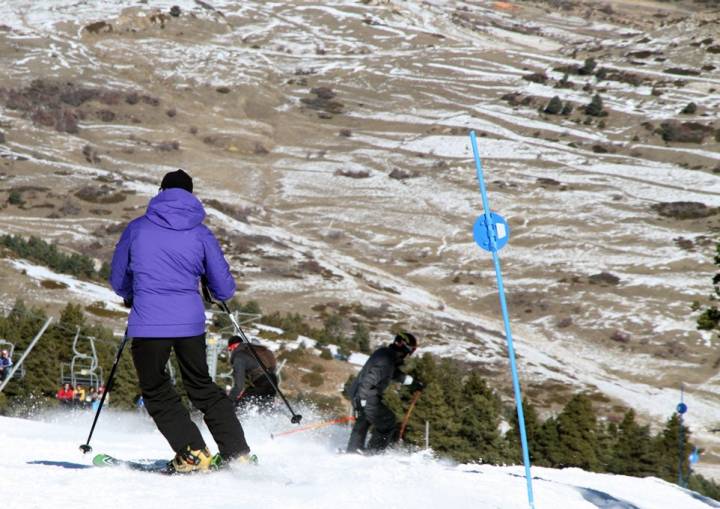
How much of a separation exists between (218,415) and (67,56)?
191 metres

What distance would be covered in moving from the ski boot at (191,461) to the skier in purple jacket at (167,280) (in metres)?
0.39

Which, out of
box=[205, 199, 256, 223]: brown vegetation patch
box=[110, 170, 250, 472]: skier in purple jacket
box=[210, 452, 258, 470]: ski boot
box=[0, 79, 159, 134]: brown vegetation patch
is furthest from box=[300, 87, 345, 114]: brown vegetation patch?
box=[110, 170, 250, 472]: skier in purple jacket

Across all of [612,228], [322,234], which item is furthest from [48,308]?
[612,228]

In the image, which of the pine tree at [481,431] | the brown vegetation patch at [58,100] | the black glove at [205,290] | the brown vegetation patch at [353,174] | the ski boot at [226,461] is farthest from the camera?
the brown vegetation patch at [58,100]

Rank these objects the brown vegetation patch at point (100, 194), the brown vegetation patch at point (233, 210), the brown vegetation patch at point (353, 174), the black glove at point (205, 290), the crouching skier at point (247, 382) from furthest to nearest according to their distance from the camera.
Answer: the brown vegetation patch at point (353, 174) < the brown vegetation patch at point (233, 210) < the brown vegetation patch at point (100, 194) < the crouching skier at point (247, 382) < the black glove at point (205, 290)

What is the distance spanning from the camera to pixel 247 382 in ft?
43.5

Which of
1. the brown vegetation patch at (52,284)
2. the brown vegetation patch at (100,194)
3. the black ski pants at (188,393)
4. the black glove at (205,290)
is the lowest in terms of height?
the brown vegetation patch at (100,194)

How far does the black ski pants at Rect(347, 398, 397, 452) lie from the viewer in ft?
39.6

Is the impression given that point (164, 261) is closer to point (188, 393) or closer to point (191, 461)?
point (188, 393)

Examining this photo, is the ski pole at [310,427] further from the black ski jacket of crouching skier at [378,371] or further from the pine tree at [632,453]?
the pine tree at [632,453]

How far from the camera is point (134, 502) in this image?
6.43 metres

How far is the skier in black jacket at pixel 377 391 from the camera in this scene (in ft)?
39.0

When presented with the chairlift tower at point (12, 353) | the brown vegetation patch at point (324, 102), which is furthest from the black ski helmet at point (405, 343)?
the brown vegetation patch at point (324, 102)

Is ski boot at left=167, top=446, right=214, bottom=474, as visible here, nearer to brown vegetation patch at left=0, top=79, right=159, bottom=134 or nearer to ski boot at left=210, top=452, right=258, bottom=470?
ski boot at left=210, top=452, right=258, bottom=470
